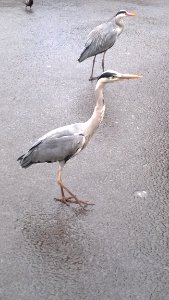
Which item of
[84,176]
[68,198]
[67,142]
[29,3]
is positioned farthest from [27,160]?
[29,3]

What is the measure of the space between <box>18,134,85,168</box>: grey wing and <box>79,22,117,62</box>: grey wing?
3.07m

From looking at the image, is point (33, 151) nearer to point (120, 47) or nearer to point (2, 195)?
point (2, 195)

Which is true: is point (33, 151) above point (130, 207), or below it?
above

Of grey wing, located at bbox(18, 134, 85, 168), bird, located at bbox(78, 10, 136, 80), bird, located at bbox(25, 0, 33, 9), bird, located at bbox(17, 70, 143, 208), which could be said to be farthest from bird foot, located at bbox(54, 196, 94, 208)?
bird, located at bbox(25, 0, 33, 9)

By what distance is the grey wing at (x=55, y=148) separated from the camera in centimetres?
512

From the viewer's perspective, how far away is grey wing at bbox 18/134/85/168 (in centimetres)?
512

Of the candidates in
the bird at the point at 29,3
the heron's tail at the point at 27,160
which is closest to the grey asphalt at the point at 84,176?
the heron's tail at the point at 27,160

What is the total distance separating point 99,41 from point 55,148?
3.28m

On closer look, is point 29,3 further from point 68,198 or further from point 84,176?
point 68,198

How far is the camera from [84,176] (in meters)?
5.71

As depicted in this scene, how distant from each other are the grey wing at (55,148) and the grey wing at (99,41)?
3065 mm

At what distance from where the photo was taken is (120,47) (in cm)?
914

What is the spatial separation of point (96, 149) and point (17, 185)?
1193 millimetres

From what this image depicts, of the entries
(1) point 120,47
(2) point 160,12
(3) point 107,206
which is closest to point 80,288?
(3) point 107,206
